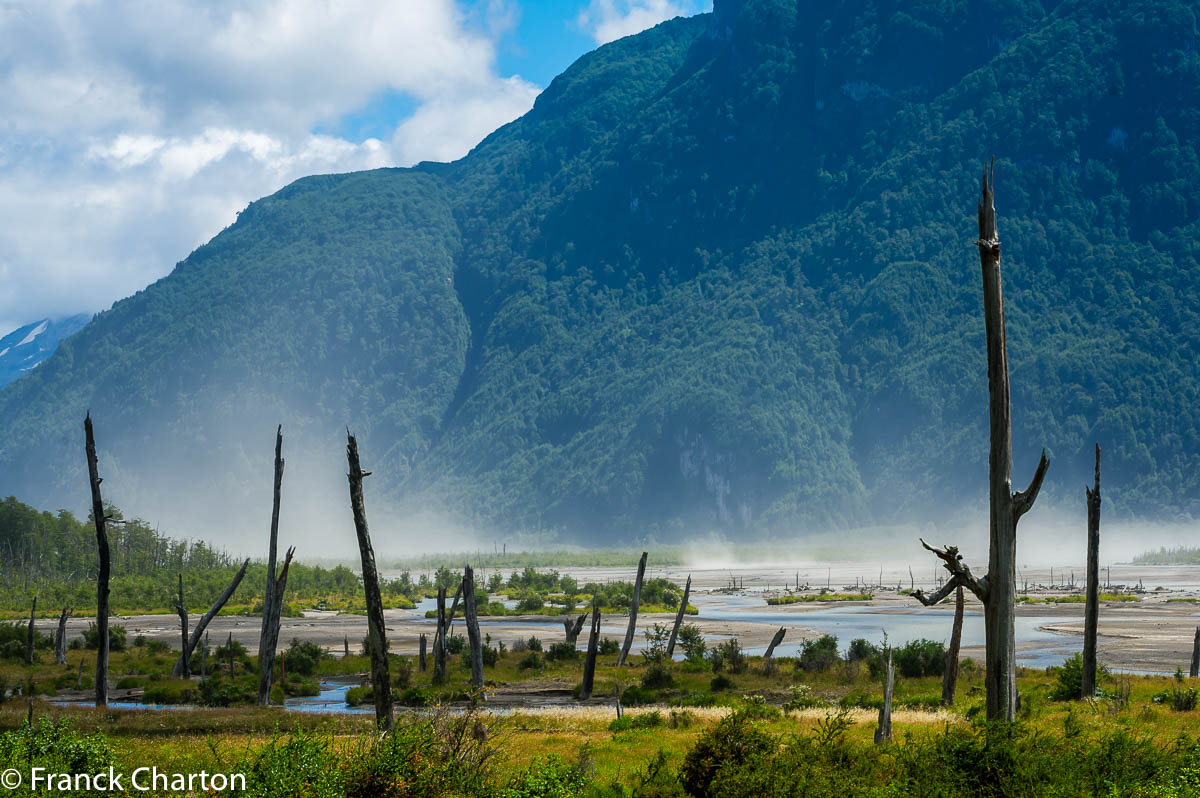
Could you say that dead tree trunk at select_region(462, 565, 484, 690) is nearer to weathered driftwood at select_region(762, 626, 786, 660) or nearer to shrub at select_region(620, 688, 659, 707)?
shrub at select_region(620, 688, 659, 707)

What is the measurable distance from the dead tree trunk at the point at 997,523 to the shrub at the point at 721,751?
3.39 metres

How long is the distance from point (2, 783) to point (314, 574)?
125 m

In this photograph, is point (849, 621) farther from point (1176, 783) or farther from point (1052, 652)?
point (1176, 783)

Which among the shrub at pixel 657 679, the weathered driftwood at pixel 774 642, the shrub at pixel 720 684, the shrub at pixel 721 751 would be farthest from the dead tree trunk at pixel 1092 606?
the shrub at pixel 721 751

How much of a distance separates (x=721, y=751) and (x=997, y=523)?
514 cm

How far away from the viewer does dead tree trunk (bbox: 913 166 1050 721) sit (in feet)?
46.1

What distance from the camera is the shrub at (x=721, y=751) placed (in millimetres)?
16188

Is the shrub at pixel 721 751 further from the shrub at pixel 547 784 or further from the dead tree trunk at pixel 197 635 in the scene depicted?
the dead tree trunk at pixel 197 635

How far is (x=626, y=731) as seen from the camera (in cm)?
2641

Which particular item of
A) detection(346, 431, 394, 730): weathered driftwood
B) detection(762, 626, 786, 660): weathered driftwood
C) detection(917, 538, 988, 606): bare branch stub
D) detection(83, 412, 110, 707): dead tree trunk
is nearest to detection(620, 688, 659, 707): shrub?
detection(762, 626, 786, 660): weathered driftwood

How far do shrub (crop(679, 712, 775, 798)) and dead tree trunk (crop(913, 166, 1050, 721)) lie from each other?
339 cm

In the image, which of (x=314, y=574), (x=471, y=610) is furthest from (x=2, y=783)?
(x=314, y=574)

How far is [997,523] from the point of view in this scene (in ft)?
47.1

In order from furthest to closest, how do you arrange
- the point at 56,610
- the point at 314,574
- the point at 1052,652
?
1. the point at 314,574
2. the point at 56,610
3. the point at 1052,652
